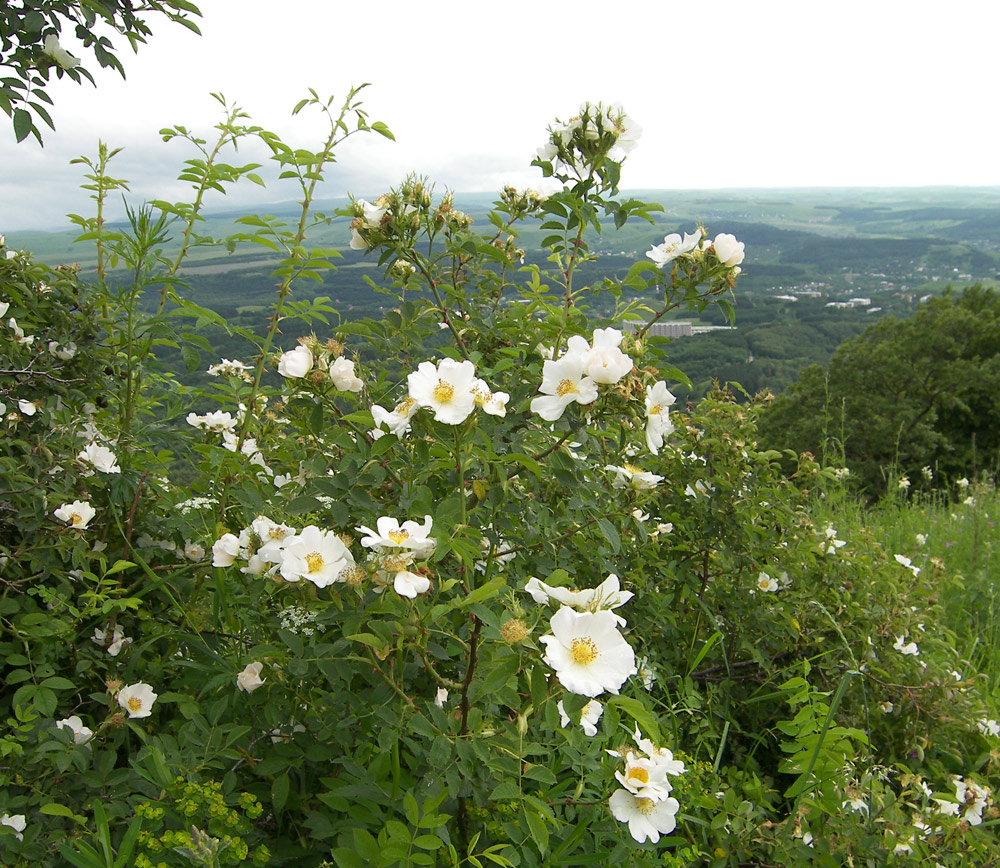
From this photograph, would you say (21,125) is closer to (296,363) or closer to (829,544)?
(296,363)

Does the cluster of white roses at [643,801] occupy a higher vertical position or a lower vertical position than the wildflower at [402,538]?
lower

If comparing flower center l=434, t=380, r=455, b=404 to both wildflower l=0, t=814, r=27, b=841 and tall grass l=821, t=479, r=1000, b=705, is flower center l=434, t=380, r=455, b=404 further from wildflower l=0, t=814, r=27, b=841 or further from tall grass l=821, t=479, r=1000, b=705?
tall grass l=821, t=479, r=1000, b=705

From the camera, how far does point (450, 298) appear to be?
1.79 meters

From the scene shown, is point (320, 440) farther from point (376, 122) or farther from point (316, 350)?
point (376, 122)

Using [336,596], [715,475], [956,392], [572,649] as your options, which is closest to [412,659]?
[336,596]

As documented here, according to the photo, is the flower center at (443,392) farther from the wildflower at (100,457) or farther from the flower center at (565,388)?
the wildflower at (100,457)

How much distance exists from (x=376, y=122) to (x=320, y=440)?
39.9 inches

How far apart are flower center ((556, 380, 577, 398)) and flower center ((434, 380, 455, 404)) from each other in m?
0.22

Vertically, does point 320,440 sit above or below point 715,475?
above

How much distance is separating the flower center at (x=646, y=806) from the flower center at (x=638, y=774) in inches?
1.4

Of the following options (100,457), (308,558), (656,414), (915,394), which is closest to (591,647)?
(308,558)

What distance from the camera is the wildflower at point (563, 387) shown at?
1.19 meters

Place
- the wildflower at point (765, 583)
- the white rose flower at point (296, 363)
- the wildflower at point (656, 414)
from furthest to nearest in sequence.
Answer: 1. the wildflower at point (765, 583)
2. the wildflower at point (656, 414)
3. the white rose flower at point (296, 363)

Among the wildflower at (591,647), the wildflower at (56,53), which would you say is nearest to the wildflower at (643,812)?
the wildflower at (591,647)
